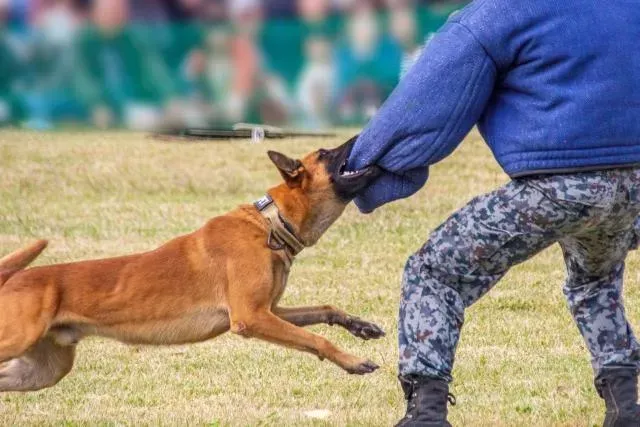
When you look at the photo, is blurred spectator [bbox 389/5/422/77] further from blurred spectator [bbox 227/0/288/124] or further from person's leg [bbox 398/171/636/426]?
person's leg [bbox 398/171/636/426]

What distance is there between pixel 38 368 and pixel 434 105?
2472 mm

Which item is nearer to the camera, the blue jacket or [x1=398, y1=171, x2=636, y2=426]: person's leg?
the blue jacket

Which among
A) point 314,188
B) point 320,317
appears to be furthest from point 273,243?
point 320,317

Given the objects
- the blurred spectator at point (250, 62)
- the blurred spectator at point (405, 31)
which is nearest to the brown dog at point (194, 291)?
the blurred spectator at point (405, 31)

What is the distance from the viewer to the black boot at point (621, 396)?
5750 millimetres

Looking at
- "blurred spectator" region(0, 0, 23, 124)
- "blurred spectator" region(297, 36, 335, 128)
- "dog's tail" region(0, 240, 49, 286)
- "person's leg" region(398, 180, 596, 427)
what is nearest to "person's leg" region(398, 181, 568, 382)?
"person's leg" region(398, 180, 596, 427)

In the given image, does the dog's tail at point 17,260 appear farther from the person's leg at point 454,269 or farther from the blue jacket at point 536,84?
the blue jacket at point 536,84

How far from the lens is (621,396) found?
577cm

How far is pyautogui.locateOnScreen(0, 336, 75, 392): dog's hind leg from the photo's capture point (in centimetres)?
633

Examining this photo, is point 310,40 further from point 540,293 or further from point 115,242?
point 540,293

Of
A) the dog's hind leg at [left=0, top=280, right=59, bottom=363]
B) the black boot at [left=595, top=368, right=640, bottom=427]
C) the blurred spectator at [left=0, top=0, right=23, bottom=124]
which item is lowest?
the blurred spectator at [left=0, top=0, right=23, bottom=124]

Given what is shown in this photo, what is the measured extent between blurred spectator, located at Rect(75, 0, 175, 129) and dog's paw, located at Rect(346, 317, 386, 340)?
8.53 m

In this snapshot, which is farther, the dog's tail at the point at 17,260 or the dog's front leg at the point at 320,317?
the dog's front leg at the point at 320,317

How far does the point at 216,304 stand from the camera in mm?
6277
